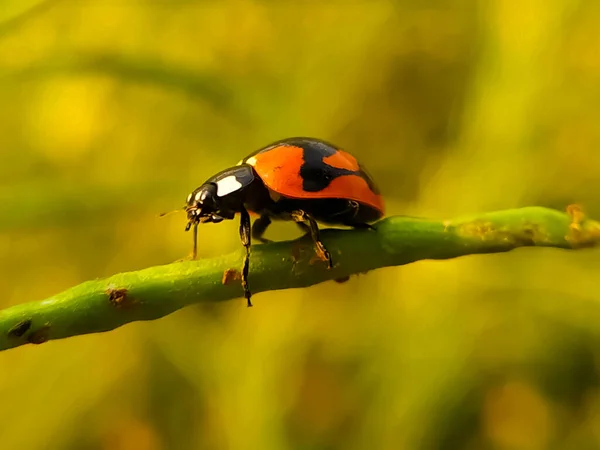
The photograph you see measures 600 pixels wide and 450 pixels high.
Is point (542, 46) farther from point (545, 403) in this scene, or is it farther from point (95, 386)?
point (95, 386)

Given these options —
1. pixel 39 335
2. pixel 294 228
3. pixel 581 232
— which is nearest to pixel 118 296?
pixel 39 335

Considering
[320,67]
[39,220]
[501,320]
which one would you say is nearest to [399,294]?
[501,320]

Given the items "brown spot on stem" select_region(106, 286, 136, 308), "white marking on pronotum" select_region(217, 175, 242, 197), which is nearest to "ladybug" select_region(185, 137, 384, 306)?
"white marking on pronotum" select_region(217, 175, 242, 197)

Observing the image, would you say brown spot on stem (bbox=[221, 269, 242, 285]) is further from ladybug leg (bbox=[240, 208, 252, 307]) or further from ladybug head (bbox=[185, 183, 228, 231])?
ladybug head (bbox=[185, 183, 228, 231])

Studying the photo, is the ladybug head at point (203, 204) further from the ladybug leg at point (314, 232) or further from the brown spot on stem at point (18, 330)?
the brown spot on stem at point (18, 330)

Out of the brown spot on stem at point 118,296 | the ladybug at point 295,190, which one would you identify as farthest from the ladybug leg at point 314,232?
the brown spot on stem at point 118,296
